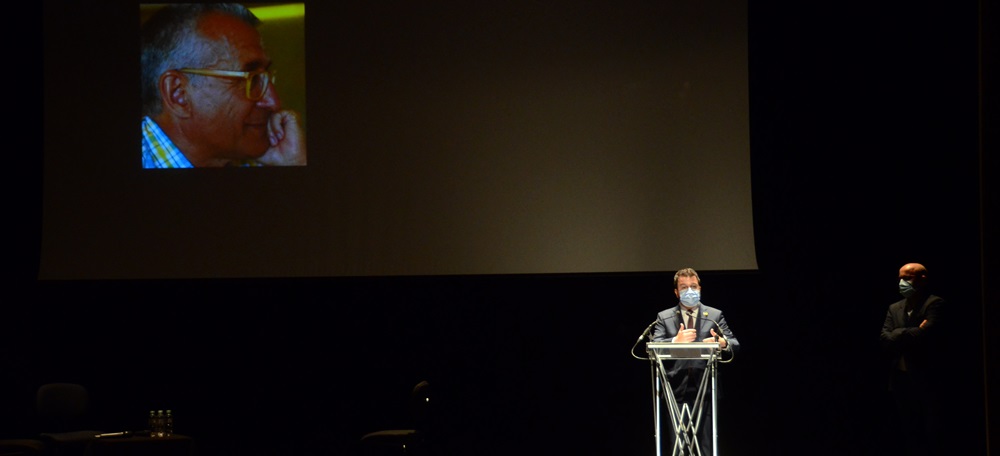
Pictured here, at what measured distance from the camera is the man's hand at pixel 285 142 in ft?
21.5

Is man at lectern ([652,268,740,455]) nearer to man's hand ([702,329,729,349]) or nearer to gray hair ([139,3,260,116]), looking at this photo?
man's hand ([702,329,729,349])

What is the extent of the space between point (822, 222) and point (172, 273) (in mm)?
4165

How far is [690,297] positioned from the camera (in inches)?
214

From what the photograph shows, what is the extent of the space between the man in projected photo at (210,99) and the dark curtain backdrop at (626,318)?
0.84m

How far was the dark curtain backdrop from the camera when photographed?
6426mm

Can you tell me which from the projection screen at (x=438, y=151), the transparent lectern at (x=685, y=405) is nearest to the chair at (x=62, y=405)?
the projection screen at (x=438, y=151)

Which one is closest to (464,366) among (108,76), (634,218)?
(634,218)

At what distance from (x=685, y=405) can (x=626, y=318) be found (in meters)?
1.38

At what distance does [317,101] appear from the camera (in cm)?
657

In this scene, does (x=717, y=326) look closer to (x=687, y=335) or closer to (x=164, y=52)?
(x=687, y=335)

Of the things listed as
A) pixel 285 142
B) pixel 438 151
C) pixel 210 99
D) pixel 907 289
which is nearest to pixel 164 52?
pixel 210 99

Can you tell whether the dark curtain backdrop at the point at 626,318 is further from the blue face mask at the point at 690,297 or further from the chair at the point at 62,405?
the blue face mask at the point at 690,297

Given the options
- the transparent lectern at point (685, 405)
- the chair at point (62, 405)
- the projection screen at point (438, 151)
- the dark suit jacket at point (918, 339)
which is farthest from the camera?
the projection screen at point (438, 151)

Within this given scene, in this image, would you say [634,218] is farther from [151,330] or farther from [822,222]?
[151,330]
